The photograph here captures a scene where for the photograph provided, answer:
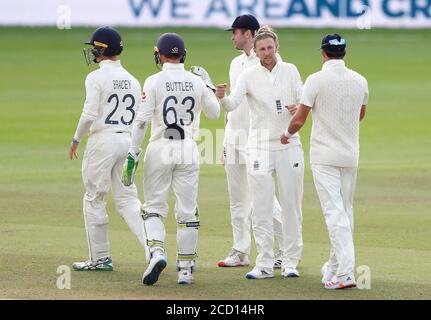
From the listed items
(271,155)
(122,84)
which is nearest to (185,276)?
(271,155)

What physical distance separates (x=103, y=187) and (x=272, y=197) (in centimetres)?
154

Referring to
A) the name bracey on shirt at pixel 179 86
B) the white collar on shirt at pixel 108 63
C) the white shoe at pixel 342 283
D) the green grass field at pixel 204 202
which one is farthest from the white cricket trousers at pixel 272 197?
the white collar on shirt at pixel 108 63

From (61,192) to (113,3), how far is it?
20469 mm

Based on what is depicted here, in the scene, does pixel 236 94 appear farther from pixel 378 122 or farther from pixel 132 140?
pixel 378 122

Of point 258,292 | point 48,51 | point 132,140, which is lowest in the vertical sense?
point 258,292

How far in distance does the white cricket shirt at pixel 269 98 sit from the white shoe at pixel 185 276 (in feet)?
4.25

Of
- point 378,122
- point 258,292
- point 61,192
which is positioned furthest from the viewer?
point 378,122

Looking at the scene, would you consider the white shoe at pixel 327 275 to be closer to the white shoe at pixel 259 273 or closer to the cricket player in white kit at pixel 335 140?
the cricket player in white kit at pixel 335 140

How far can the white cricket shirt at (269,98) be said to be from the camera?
35.8ft

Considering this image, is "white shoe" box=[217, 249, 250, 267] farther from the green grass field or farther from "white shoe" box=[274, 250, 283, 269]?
"white shoe" box=[274, 250, 283, 269]

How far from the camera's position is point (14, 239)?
12586mm

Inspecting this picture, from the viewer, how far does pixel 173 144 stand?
10570mm

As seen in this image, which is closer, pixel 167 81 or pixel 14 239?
pixel 167 81

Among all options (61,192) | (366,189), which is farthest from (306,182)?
(61,192)
